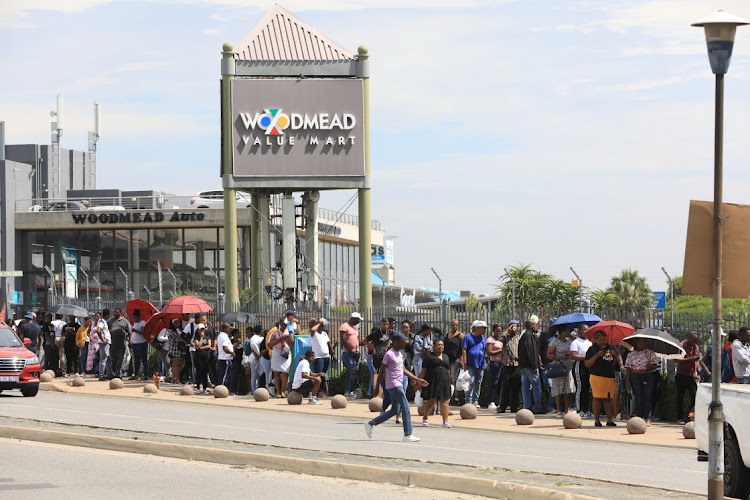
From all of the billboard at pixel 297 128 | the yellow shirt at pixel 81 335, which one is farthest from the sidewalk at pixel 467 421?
the billboard at pixel 297 128

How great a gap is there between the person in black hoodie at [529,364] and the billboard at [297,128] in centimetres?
1733

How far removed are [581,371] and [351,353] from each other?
5.82 m

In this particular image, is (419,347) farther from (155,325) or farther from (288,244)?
(288,244)

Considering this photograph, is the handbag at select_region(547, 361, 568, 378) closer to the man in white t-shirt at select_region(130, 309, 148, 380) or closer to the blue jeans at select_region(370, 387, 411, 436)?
the blue jeans at select_region(370, 387, 411, 436)

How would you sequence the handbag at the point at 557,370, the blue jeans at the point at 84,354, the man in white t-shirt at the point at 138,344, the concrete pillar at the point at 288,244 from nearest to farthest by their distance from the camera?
the handbag at the point at 557,370, the man in white t-shirt at the point at 138,344, the blue jeans at the point at 84,354, the concrete pillar at the point at 288,244

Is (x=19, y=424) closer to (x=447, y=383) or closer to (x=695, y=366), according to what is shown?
(x=447, y=383)

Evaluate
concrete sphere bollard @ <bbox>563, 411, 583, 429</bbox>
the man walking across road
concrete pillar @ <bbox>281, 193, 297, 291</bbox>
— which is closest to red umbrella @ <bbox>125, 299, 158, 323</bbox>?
the man walking across road

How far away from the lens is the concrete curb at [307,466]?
11664mm

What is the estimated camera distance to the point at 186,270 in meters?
64.8

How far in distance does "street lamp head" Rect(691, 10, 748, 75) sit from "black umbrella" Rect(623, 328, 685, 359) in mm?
9501

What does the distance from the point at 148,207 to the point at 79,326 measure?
114 feet

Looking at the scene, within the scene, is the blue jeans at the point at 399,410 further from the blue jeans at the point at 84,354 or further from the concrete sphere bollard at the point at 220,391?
the blue jeans at the point at 84,354

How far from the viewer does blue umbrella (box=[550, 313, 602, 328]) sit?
2172cm

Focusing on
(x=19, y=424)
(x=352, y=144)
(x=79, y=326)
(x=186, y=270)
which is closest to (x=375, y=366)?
(x=19, y=424)
